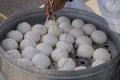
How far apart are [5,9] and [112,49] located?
1.92m

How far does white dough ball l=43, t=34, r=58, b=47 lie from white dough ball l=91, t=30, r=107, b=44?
216 millimetres

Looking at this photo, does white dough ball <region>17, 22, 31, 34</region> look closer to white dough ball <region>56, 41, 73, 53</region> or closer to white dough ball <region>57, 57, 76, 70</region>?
white dough ball <region>56, 41, 73, 53</region>

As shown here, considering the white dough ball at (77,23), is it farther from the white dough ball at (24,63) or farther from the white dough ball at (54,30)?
the white dough ball at (24,63)

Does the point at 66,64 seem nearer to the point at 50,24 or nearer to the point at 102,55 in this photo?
the point at 102,55

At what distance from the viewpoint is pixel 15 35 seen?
1.51 metres

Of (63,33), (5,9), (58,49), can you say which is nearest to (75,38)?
(63,33)

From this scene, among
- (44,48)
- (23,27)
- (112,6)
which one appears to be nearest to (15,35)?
(23,27)

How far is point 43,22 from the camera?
66.4 inches

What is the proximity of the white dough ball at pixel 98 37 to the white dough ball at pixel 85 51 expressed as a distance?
9cm

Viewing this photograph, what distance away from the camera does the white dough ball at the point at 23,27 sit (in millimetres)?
1566

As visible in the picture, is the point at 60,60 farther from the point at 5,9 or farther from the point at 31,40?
the point at 5,9

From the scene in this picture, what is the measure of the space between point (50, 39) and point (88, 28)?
25 centimetres

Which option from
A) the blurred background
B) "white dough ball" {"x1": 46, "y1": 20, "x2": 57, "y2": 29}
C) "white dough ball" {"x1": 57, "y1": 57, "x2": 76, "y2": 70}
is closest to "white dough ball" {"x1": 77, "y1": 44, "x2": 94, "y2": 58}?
"white dough ball" {"x1": 57, "y1": 57, "x2": 76, "y2": 70}

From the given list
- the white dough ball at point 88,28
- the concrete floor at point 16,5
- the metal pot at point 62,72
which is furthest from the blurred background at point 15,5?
the white dough ball at point 88,28
